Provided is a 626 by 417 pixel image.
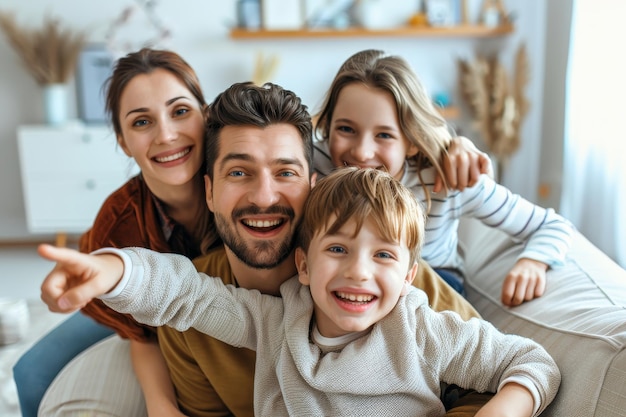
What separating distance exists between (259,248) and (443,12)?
11.7 feet

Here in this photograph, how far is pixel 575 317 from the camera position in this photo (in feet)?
4.25

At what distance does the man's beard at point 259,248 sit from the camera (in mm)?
1281

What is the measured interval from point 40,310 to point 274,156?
2.56 metres

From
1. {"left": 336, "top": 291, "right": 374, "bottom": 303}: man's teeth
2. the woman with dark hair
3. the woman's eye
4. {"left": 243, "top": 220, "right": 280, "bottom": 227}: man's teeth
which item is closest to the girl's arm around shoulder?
{"left": 336, "top": 291, "right": 374, "bottom": 303}: man's teeth

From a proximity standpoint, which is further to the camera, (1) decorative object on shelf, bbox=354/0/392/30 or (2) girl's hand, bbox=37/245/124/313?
(1) decorative object on shelf, bbox=354/0/392/30

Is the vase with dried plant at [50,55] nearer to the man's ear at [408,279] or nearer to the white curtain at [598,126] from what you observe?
the white curtain at [598,126]

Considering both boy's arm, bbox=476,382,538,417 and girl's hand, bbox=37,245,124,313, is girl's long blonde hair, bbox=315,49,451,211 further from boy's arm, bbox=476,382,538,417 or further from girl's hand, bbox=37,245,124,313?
girl's hand, bbox=37,245,124,313

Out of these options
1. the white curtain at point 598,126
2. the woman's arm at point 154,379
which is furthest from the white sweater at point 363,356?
the white curtain at point 598,126

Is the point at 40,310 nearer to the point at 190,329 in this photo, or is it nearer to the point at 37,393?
the point at 37,393

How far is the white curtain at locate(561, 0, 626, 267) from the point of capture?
311 centimetres

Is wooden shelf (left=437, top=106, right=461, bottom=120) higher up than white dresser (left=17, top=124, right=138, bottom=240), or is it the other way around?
wooden shelf (left=437, top=106, right=461, bottom=120)

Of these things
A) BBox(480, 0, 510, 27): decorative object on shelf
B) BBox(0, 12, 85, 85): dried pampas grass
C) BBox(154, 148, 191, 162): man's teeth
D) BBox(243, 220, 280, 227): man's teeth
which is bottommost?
BBox(243, 220, 280, 227): man's teeth

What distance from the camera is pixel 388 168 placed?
1.58m

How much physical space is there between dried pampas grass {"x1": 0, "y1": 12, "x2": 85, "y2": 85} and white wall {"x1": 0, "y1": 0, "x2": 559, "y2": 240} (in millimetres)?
195
